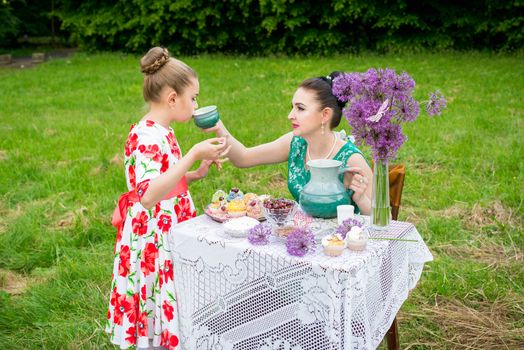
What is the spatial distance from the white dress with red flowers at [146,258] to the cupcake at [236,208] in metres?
0.23

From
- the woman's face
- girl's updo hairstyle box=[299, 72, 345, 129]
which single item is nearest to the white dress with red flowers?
the woman's face

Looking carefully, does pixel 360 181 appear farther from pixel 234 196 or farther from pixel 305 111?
pixel 234 196

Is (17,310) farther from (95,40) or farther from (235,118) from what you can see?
(95,40)

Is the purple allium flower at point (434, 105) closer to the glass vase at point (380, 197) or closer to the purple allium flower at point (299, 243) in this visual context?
the glass vase at point (380, 197)

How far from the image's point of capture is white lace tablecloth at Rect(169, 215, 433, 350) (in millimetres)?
2301

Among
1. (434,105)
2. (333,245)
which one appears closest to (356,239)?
(333,245)

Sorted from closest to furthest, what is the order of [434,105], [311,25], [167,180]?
1. [434,105]
2. [167,180]
3. [311,25]

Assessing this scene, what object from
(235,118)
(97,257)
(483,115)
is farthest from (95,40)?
(97,257)

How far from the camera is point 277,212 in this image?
2635 mm

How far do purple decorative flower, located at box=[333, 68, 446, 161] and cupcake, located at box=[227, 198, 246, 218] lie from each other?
600 millimetres

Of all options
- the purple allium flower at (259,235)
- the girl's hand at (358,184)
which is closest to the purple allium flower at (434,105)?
the girl's hand at (358,184)

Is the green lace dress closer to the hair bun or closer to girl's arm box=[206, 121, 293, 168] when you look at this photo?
girl's arm box=[206, 121, 293, 168]

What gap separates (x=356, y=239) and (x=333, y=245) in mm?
102

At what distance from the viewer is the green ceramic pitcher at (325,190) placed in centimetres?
268
